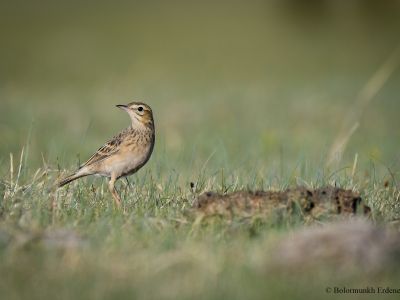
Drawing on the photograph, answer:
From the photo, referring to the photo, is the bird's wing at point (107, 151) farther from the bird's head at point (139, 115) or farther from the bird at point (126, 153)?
the bird's head at point (139, 115)

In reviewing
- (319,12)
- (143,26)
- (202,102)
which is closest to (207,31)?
(143,26)

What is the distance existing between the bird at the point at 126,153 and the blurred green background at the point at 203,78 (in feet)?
0.89

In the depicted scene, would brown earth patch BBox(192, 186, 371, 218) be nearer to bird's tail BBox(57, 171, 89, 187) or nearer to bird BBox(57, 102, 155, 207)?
bird's tail BBox(57, 171, 89, 187)

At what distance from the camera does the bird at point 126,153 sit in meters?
7.98

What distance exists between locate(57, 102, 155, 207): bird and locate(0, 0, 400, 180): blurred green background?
0.89 feet

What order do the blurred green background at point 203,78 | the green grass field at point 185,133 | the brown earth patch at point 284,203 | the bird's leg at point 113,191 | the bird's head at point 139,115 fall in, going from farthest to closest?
the blurred green background at point 203,78
the bird's head at point 139,115
the bird's leg at point 113,191
the brown earth patch at point 284,203
the green grass field at point 185,133

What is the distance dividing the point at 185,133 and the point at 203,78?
10.5 metres

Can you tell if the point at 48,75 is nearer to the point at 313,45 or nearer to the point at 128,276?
the point at 313,45

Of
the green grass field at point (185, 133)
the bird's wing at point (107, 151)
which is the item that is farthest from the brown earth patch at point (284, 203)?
the bird's wing at point (107, 151)

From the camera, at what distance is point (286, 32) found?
3556 centimetres

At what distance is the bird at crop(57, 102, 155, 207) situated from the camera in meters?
7.98

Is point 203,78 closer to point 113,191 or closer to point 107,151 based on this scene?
point 107,151

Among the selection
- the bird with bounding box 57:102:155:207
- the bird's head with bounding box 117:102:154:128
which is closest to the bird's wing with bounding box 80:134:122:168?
the bird with bounding box 57:102:155:207

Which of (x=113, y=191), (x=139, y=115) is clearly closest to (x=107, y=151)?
(x=139, y=115)
